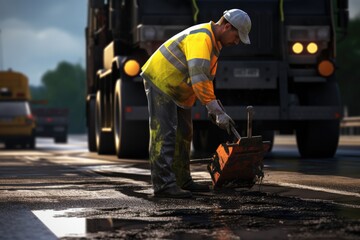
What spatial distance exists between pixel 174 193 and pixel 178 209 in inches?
44.0

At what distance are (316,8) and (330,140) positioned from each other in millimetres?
2156

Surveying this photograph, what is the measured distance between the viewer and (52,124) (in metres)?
52.9

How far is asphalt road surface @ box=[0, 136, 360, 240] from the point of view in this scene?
222 inches

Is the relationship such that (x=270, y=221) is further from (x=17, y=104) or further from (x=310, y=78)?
(x=17, y=104)

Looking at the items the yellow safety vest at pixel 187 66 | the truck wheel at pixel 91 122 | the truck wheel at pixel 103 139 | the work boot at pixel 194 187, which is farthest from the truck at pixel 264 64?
the yellow safety vest at pixel 187 66

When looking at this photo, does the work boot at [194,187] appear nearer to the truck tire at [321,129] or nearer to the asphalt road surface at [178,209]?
the asphalt road surface at [178,209]

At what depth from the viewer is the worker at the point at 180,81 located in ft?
26.2

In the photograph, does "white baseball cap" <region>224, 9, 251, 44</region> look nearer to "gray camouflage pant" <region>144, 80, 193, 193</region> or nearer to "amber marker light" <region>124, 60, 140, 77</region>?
"gray camouflage pant" <region>144, 80, 193, 193</region>

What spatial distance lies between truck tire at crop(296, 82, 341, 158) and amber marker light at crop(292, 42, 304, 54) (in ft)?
2.22

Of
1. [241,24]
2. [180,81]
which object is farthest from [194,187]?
[241,24]

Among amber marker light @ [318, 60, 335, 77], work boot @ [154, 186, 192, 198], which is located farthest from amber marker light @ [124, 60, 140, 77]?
work boot @ [154, 186, 192, 198]

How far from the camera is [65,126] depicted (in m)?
52.5

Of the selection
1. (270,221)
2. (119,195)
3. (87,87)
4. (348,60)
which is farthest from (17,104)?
(348,60)

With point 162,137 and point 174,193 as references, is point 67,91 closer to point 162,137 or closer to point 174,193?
point 162,137
